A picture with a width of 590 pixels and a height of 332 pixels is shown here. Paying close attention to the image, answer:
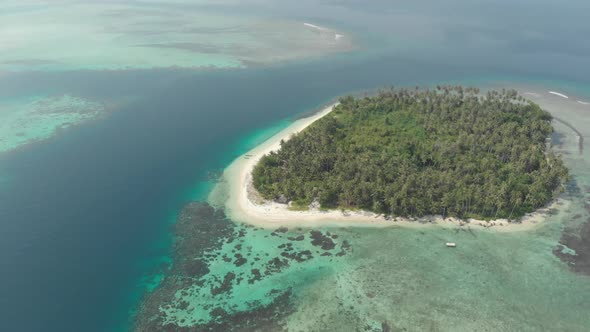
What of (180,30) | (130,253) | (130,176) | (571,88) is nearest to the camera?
(130,253)

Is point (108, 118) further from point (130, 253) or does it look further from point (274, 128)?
point (130, 253)

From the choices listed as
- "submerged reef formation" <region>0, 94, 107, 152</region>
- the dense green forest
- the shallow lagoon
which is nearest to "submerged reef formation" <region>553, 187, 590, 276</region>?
the shallow lagoon

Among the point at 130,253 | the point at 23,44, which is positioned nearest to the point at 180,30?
the point at 23,44

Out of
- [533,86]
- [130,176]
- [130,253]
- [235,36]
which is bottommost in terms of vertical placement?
[130,253]

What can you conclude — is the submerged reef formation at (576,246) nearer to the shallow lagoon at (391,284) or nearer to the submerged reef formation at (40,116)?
the shallow lagoon at (391,284)

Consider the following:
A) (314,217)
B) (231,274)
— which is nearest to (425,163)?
(314,217)

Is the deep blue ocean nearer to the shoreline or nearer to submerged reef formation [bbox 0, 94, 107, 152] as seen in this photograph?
submerged reef formation [bbox 0, 94, 107, 152]
